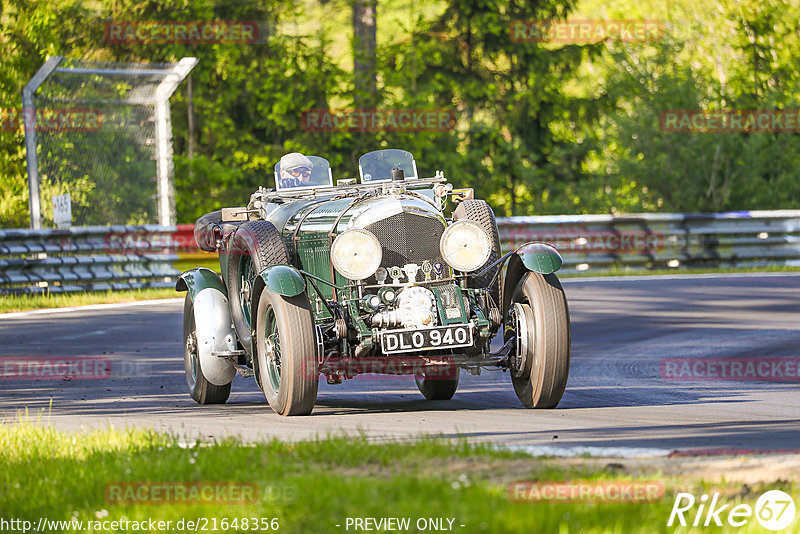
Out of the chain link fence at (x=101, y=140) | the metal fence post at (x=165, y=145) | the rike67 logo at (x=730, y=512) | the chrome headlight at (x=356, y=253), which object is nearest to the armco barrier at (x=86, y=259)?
the chain link fence at (x=101, y=140)

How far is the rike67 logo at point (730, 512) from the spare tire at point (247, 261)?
4.45 m

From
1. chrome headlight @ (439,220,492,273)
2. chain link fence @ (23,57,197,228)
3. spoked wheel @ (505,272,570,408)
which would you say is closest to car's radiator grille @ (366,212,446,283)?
chrome headlight @ (439,220,492,273)

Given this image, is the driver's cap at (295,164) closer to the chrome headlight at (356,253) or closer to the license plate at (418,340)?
the chrome headlight at (356,253)

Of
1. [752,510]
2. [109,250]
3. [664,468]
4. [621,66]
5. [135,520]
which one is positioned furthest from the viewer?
Answer: [621,66]

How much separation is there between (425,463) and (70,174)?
52.5 ft

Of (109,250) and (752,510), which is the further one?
(109,250)

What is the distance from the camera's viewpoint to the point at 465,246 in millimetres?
8219

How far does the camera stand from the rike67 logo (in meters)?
4.33

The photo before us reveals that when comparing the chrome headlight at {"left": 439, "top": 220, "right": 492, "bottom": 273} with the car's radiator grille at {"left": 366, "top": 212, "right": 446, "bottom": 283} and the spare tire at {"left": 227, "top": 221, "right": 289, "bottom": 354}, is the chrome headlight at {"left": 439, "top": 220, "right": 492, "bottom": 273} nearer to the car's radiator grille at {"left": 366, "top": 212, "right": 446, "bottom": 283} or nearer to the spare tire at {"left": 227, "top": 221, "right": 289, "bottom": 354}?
the car's radiator grille at {"left": 366, "top": 212, "right": 446, "bottom": 283}

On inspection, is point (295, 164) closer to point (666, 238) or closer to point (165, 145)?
point (165, 145)

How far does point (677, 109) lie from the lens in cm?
2839

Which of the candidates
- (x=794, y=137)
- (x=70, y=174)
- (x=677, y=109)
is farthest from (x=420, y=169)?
(x=70, y=174)

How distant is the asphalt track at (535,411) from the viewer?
6.89 meters

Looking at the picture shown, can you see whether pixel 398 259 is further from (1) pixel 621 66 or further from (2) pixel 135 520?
(1) pixel 621 66
